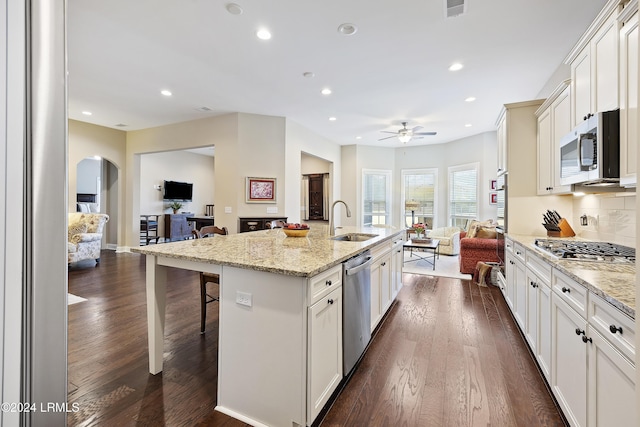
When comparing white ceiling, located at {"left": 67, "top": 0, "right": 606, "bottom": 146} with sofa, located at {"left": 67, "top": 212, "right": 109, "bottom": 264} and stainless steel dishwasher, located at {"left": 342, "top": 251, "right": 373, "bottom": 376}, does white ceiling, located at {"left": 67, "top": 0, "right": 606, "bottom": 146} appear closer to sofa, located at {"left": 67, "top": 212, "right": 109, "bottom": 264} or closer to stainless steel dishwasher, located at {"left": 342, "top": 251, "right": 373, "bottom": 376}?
sofa, located at {"left": 67, "top": 212, "right": 109, "bottom": 264}

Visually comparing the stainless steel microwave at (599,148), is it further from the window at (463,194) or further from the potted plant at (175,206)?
the potted plant at (175,206)

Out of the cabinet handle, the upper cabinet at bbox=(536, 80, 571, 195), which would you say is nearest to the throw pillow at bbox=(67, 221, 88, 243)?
the cabinet handle

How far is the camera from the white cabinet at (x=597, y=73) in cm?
182

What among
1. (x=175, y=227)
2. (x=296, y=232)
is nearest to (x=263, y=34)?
(x=296, y=232)

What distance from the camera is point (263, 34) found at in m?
2.88

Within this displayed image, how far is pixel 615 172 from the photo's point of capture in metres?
1.79

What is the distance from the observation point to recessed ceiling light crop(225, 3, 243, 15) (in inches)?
97.2

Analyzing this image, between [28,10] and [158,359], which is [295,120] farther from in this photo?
[28,10]

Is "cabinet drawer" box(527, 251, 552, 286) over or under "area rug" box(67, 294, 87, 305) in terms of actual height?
over

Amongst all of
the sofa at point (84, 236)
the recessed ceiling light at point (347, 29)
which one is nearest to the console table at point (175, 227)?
the sofa at point (84, 236)

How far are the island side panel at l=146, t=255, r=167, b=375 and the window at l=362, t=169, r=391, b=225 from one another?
674 centimetres

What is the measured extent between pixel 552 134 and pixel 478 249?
2216 mm

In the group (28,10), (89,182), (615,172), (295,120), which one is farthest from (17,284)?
(89,182)

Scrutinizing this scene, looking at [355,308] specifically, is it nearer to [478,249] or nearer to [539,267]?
[539,267]
